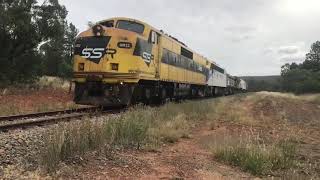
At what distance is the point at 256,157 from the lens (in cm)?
962

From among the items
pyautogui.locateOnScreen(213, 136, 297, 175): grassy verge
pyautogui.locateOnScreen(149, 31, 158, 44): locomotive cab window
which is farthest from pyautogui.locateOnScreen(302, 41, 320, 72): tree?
pyautogui.locateOnScreen(213, 136, 297, 175): grassy verge

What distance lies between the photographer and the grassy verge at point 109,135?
8039 mm

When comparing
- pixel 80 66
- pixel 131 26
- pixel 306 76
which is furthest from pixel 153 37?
pixel 306 76

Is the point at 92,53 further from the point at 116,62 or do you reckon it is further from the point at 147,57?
the point at 147,57

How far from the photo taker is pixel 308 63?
13475 cm

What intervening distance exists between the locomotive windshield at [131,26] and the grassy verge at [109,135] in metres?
4.77

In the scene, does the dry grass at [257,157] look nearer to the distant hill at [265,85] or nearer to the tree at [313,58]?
the distant hill at [265,85]

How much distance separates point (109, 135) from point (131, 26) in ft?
33.0

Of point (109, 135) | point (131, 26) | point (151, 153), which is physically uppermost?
point (131, 26)

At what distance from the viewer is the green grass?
31.0 ft

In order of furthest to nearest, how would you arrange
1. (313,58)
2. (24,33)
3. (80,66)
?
(313,58) → (24,33) → (80,66)

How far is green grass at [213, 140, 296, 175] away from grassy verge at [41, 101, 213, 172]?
1.59 meters

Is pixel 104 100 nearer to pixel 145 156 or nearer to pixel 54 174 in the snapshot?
pixel 145 156

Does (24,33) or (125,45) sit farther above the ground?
(24,33)
